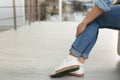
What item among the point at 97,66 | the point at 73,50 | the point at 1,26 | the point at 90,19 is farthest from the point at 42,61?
the point at 1,26

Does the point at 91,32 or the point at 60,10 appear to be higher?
the point at 91,32

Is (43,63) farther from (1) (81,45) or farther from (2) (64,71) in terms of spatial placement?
(1) (81,45)

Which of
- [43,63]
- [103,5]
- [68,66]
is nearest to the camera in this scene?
[103,5]

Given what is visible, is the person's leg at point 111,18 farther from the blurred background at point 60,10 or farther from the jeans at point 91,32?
the blurred background at point 60,10

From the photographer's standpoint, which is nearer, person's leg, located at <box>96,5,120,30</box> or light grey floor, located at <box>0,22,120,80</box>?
person's leg, located at <box>96,5,120,30</box>

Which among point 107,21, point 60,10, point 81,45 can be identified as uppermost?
point 107,21

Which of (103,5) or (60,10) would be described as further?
(60,10)

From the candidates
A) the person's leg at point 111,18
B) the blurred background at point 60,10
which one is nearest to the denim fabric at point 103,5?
the person's leg at point 111,18

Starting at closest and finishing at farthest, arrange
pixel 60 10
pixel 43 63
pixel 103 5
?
pixel 103 5 → pixel 43 63 → pixel 60 10

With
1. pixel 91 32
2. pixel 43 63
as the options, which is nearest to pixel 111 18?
pixel 91 32

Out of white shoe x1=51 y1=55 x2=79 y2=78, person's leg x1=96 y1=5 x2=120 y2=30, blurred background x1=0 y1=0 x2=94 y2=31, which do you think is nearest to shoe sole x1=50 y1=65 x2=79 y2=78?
white shoe x1=51 y1=55 x2=79 y2=78

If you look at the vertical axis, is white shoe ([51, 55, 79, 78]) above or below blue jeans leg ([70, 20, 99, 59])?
below

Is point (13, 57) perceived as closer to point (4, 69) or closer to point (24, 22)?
point (4, 69)

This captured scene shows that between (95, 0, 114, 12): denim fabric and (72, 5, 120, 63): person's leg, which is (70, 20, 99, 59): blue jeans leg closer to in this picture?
(72, 5, 120, 63): person's leg
